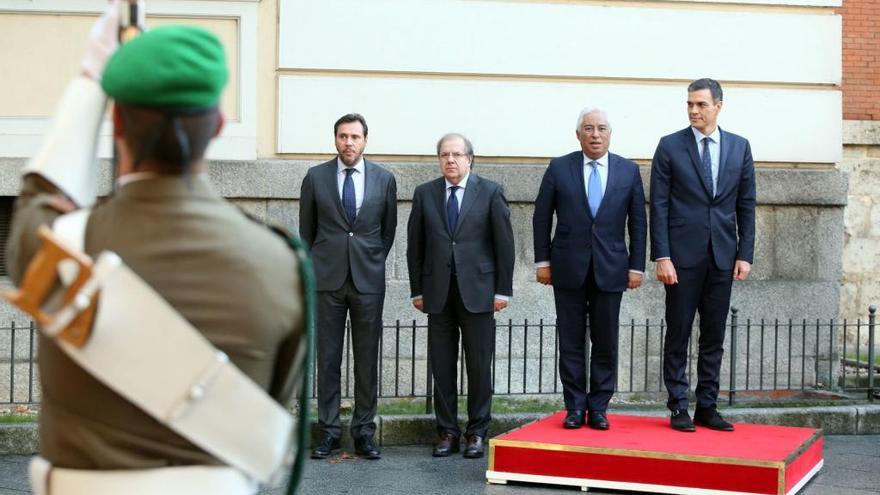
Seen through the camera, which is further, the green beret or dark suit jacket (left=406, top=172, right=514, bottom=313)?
dark suit jacket (left=406, top=172, right=514, bottom=313)

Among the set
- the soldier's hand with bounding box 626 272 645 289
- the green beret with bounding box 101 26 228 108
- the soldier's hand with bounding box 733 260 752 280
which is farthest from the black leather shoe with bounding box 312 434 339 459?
the green beret with bounding box 101 26 228 108

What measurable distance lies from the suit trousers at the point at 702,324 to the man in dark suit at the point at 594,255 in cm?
29

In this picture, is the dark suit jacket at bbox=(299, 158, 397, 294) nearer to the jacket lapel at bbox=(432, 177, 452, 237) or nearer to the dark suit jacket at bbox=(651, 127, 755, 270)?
the jacket lapel at bbox=(432, 177, 452, 237)

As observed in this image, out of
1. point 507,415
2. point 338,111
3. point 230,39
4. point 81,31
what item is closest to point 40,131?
point 81,31

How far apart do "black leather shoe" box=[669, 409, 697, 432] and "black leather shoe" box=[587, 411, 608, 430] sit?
42 cm

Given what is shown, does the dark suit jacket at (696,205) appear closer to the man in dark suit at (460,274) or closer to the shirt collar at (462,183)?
the man in dark suit at (460,274)

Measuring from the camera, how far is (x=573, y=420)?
26.6ft

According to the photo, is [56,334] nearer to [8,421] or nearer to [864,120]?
[8,421]

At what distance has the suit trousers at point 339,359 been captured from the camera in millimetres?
8367

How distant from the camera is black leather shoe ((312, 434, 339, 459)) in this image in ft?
27.2

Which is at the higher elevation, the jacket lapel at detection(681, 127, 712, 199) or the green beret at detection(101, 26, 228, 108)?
the jacket lapel at detection(681, 127, 712, 199)

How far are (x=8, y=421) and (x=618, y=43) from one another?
5484 millimetres

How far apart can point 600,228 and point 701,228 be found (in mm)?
613

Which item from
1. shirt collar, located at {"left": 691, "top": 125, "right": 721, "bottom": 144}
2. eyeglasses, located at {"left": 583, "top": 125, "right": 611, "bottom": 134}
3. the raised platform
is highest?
eyeglasses, located at {"left": 583, "top": 125, "right": 611, "bottom": 134}
